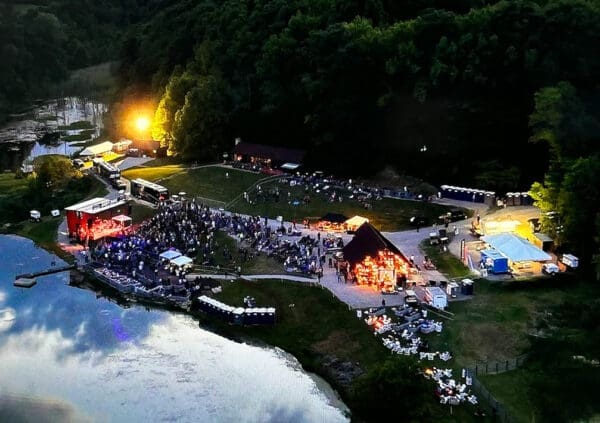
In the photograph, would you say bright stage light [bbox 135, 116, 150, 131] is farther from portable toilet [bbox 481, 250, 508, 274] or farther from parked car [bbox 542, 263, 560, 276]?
parked car [bbox 542, 263, 560, 276]

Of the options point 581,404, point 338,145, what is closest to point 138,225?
point 338,145

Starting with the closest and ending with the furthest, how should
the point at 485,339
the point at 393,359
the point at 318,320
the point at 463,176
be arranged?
the point at 393,359
the point at 485,339
the point at 318,320
the point at 463,176

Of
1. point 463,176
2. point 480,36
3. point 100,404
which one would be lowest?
point 100,404

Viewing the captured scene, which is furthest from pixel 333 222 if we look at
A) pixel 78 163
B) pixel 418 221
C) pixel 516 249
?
pixel 78 163

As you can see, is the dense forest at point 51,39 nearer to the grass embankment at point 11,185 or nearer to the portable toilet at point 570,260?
the grass embankment at point 11,185

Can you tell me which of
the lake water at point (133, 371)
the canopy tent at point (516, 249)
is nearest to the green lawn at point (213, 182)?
the lake water at point (133, 371)

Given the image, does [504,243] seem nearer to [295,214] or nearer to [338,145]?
[295,214]

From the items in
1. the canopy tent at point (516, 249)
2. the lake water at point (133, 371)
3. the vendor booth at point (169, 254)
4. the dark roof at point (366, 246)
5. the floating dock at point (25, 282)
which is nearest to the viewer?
the lake water at point (133, 371)
